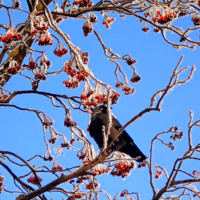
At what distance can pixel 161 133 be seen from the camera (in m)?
3.84

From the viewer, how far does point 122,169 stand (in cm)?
369

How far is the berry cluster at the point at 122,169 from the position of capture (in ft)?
12.1

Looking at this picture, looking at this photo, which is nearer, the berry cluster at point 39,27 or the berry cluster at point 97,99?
the berry cluster at point 97,99

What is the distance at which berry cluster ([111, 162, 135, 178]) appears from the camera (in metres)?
3.68

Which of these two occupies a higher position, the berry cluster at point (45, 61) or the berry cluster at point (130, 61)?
the berry cluster at point (45, 61)

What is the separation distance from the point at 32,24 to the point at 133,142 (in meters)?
2.69

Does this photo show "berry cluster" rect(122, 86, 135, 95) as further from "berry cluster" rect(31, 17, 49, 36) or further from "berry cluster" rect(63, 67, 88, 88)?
"berry cluster" rect(31, 17, 49, 36)

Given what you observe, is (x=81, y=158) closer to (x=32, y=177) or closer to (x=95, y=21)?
(x=32, y=177)

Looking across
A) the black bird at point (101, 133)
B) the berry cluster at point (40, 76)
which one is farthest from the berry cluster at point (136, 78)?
the berry cluster at point (40, 76)

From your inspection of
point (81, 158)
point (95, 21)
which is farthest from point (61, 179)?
point (95, 21)

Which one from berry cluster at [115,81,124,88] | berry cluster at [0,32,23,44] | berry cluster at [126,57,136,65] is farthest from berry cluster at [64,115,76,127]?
berry cluster at [0,32,23,44]

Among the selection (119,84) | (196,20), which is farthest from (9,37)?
(196,20)

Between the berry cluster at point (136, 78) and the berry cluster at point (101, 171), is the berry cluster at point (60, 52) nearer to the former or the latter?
the berry cluster at point (136, 78)

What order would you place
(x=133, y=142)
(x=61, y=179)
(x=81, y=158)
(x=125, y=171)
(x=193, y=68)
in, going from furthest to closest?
(x=133, y=142) → (x=81, y=158) → (x=125, y=171) → (x=61, y=179) → (x=193, y=68)
